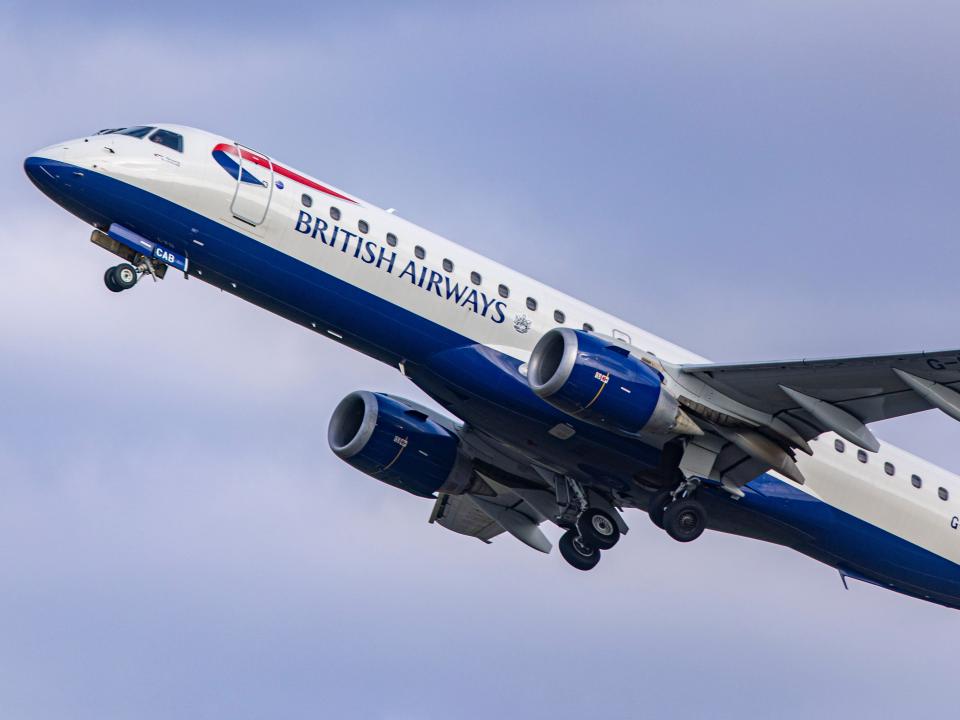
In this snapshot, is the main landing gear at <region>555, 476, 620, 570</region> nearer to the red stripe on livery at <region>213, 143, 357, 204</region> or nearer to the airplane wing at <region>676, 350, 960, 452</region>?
the airplane wing at <region>676, 350, 960, 452</region>

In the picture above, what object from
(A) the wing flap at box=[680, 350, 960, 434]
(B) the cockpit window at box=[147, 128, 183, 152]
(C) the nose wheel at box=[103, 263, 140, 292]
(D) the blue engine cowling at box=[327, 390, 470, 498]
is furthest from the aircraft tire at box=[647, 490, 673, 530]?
(B) the cockpit window at box=[147, 128, 183, 152]

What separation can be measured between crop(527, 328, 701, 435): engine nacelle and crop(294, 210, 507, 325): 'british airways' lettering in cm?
175

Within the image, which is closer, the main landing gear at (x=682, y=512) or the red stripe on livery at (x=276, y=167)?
the red stripe on livery at (x=276, y=167)

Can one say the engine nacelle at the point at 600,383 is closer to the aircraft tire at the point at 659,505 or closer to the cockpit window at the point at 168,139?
the aircraft tire at the point at 659,505

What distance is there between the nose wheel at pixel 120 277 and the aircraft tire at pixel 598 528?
475 inches

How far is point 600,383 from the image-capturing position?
38.4 m

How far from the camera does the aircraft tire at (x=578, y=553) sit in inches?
1753

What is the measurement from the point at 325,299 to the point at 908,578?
1580 cm

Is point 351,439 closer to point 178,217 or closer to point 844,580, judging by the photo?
point 178,217

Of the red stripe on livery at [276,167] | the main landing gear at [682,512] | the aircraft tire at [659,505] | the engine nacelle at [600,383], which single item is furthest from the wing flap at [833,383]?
the red stripe on livery at [276,167]

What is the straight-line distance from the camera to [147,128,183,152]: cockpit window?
39656 millimetres

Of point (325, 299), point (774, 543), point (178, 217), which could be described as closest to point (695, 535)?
point (774, 543)

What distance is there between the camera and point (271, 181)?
39.8 meters

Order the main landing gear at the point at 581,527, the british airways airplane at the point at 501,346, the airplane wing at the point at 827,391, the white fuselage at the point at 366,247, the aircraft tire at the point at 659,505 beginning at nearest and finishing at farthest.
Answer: the airplane wing at the point at 827,391 < the british airways airplane at the point at 501,346 < the white fuselage at the point at 366,247 < the aircraft tire at the point at 659,505 < the main landing gear at the point at 581,527
